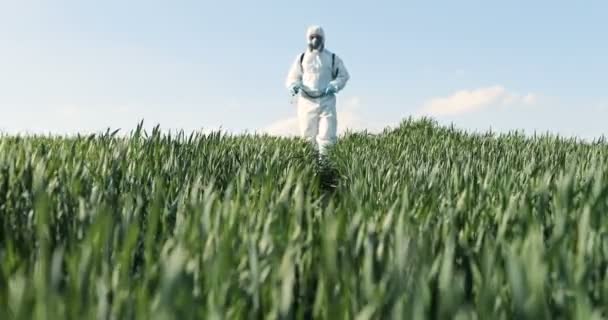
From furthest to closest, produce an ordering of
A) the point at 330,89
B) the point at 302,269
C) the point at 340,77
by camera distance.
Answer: the point at 340,77
the point at 330,89
the point at 302,269

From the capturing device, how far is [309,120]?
1012 centimetres

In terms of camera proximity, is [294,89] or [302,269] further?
[294,89]

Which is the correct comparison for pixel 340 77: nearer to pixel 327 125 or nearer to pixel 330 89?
pixel 330 89

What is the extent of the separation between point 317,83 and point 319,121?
533 mm

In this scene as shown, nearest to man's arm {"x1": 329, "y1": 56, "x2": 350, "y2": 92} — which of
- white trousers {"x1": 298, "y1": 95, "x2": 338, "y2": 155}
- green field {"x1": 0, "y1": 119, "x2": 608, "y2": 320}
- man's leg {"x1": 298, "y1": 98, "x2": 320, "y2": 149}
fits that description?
white trousers {"x1": 298, "y1": 95, "x2": 338, "y2": 155}

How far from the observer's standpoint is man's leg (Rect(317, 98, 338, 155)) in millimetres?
9914

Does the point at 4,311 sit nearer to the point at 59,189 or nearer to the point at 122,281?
the point at 122,281

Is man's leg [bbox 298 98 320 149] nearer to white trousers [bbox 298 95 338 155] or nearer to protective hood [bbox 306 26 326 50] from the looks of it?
white trousers [bbox 298 95 338 155]

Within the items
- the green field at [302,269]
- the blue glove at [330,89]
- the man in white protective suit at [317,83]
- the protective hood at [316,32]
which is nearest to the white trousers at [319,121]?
the man in white protective suit at [317,83]

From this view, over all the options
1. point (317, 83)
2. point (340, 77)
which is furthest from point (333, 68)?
point (317, 83)

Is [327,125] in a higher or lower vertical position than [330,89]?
lower

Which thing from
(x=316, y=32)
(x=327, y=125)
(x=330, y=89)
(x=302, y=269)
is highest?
(x=316, y=32)

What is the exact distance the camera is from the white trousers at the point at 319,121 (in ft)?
32.6

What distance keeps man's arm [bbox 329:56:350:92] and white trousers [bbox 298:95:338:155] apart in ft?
0.87
